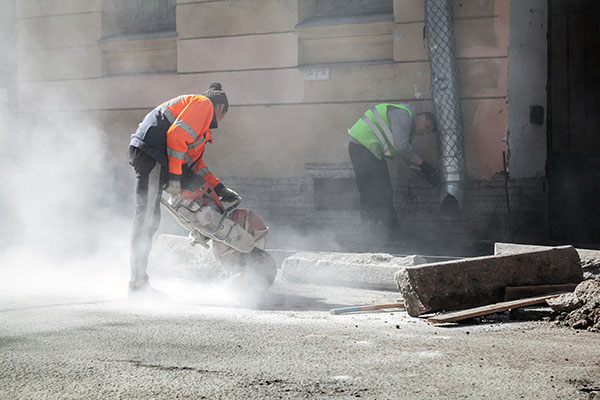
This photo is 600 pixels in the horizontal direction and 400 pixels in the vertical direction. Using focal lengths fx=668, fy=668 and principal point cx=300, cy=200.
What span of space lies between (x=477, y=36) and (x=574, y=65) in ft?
6.27

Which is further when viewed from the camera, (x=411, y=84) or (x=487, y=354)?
(x=411, y=84)

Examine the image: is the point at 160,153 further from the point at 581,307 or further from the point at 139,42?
the point at 139,42

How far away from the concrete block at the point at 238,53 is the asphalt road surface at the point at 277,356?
203 inches

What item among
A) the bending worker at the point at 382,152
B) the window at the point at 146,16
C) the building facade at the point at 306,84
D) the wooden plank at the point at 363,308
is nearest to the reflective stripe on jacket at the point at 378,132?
the bending worker at the point at 382,152

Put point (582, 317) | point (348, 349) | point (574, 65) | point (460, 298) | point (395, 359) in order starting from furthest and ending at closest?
point (574, 65), point (460, 298), point (582, 317), point (348, 349), point (395, 359)

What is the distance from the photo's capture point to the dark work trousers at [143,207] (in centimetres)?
526

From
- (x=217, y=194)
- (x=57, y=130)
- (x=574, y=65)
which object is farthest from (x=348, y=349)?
(x=57, y=130)

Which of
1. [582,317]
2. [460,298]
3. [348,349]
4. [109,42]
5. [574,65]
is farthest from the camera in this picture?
[109,42]

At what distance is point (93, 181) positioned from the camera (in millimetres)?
10438

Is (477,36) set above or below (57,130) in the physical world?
above

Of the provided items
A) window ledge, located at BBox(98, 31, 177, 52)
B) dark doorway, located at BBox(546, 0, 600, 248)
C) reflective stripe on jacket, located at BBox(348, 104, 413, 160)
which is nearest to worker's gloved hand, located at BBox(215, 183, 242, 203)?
reflective stripe on jacket, located at BBox(348, 104, 413, 160)

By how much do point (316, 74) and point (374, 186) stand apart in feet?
6.31

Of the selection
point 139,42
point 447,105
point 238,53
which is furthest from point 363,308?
point 139,42

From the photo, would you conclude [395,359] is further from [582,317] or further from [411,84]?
[411,84]
